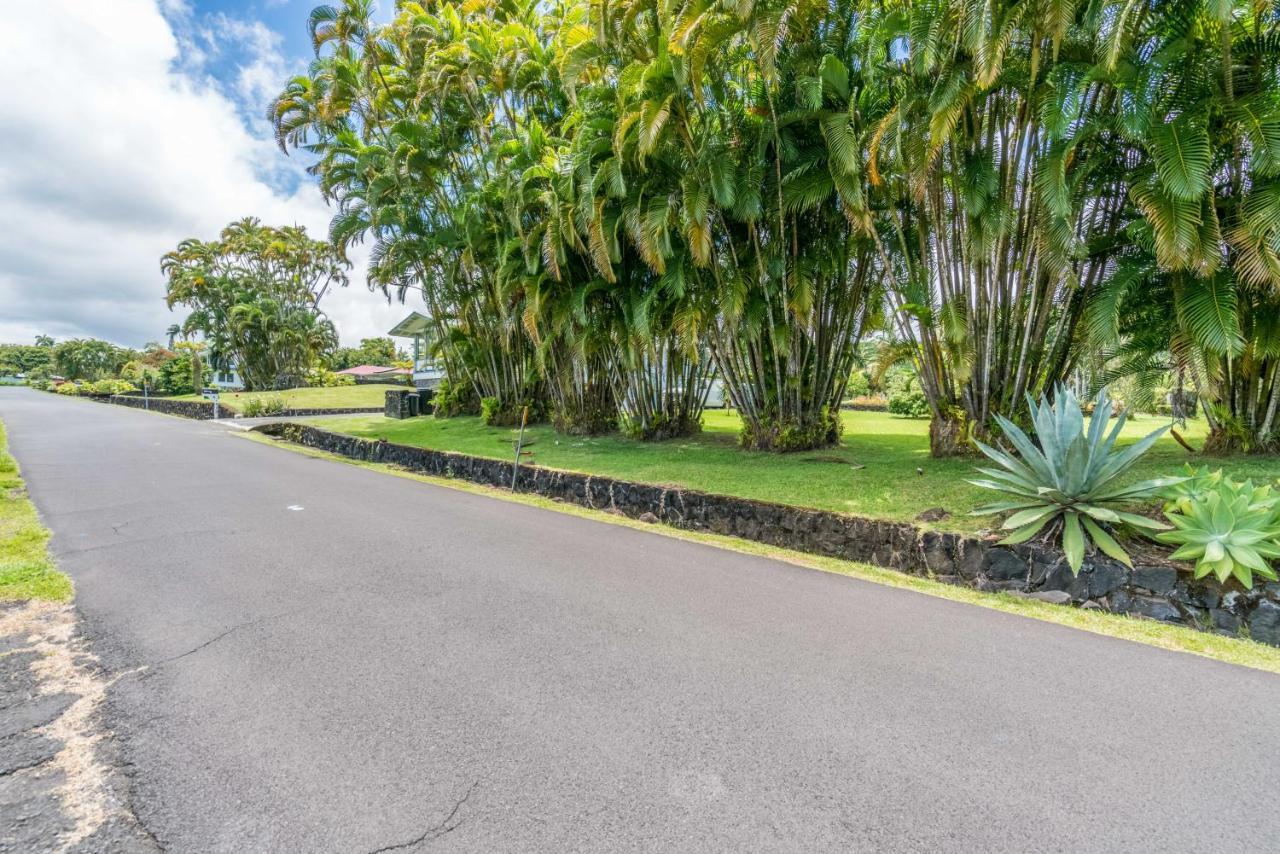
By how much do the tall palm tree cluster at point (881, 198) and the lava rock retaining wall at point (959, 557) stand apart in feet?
7.56

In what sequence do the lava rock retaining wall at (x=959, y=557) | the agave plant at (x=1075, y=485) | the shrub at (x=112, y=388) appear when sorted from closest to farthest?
1. the lava rock retaining wall at (x=959, y=557)
2. the agave plant at (x=1075, y=485)
3. the shrub at (x=112, y=388)

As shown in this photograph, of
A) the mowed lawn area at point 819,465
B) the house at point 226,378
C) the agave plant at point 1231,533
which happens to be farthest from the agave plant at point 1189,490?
the house at point 226,378

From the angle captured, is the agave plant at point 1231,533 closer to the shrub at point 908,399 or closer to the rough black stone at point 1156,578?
the rough black stone at point 1156,578

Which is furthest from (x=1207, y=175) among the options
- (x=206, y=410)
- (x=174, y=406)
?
(x=174, y=406)

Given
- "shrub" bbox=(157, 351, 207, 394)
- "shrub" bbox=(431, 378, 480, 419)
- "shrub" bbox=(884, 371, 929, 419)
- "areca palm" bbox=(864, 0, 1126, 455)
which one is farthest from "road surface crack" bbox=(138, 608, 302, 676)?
"shrub" bbox=(157, 351, 207, 394)

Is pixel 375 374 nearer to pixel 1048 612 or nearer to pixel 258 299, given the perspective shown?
pixel 258 299

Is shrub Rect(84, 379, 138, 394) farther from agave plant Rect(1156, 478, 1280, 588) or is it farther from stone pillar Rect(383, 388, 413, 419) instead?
agave plant Rect(1156, 478, 1280, 588)

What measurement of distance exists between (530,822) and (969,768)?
1.91 m

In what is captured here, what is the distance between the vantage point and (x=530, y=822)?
7.57ft

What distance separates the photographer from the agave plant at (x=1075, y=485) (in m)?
4.93

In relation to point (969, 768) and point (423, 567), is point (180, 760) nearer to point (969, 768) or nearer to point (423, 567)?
point (423, 567)

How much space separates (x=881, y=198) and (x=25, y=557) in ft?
34.7

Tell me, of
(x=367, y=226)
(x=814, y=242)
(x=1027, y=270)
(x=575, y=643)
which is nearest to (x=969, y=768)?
(x=575, y=643)

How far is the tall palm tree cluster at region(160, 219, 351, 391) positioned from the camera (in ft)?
132
